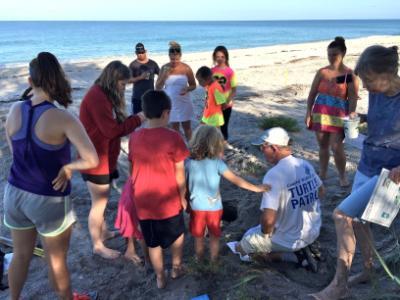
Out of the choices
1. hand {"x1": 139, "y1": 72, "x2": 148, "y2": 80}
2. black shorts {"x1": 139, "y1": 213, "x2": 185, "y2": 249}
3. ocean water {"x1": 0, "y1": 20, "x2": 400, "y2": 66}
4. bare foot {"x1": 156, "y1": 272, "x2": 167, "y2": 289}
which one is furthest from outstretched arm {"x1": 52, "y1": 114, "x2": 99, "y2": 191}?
ocean water {"x1": 0, "y1": 20, "x2": 400, "y2": 66}

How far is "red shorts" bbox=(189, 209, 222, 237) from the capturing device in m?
3.45

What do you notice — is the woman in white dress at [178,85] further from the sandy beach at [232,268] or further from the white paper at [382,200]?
the white paper at [382,200]

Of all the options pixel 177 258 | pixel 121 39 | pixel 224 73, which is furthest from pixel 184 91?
pixel 121 39

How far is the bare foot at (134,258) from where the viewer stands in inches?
150

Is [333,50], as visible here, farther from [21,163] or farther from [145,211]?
[21,163]

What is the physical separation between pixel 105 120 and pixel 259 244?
167cm

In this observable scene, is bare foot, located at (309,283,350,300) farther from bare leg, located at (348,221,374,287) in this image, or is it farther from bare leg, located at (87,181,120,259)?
bare leg, located at (87,181,120,259)

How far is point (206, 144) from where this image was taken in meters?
3.26

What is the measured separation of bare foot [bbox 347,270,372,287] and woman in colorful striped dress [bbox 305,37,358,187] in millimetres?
2072

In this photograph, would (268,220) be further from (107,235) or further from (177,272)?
(107,235)

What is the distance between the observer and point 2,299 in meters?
3.42

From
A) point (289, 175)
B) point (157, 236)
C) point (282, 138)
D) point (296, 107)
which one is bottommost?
point (296, 107)

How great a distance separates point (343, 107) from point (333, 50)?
2.20 feet

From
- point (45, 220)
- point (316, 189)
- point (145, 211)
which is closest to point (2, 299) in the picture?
point (45, 220)
